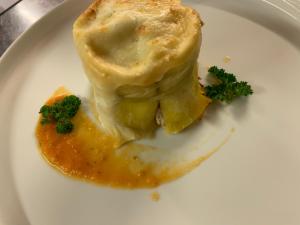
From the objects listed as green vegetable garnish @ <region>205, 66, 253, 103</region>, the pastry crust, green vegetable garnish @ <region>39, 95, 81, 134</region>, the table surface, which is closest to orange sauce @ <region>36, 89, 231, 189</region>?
green vegetable garnish @ <region>39, 95, 81, 134</region>

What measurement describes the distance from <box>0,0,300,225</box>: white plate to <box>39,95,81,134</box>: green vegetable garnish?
0.23ft

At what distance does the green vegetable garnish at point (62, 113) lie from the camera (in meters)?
1.80

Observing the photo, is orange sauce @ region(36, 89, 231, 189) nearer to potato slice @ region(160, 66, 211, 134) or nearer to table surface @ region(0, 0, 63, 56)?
potato slice @ region(160, 66, 211, 134)

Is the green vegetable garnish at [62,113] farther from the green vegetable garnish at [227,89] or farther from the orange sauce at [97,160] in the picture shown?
the green vegetable garnish at [227,89]

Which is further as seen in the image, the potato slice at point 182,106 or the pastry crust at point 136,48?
the potato slice at point 182,106

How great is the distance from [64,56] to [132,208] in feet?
3.03

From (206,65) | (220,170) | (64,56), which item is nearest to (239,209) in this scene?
(220,170)

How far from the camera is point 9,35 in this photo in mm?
2418

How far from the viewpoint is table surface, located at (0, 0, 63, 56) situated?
243 centimetres

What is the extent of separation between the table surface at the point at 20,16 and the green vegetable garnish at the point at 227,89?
122 centimetres

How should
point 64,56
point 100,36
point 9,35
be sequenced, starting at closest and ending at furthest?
1. point 100,36
2. point 64,56
3. point 9,35

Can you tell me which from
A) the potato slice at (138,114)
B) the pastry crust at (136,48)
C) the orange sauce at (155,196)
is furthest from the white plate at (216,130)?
the pastry crust at (136,48)

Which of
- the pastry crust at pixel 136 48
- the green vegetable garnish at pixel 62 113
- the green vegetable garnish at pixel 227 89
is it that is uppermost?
the pastry crust at pixel 136 48

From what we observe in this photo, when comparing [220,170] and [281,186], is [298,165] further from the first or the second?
[220,170]
